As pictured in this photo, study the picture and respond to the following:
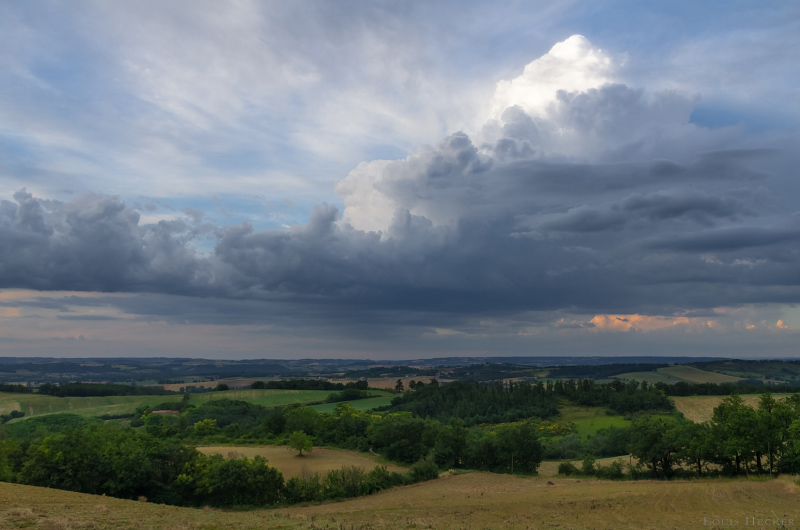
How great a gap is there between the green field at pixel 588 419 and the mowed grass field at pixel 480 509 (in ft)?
285

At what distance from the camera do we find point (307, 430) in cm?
11756

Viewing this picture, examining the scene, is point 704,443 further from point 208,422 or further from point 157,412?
point 157,412

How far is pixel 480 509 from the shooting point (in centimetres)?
4259

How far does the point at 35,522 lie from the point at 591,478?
6747cm

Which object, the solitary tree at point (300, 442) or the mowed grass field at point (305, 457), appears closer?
the mowed grass field at point (305, 457)

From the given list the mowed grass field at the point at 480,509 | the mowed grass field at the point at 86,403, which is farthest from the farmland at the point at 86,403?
the mowed grass field at the point at 480,509

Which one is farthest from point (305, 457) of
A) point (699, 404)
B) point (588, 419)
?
point (699, 404)

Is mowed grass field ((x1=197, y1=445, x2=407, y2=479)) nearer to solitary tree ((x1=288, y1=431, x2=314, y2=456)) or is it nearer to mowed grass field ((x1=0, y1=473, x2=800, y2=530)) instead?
solitary tree ((x1=288, y1=431, x2=314, y2=456))

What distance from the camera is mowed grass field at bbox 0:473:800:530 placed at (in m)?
29.4

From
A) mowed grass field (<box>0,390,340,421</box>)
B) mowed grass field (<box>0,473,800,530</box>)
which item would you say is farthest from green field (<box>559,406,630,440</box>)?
mowed grass field (<box>0,390,340,421</box>)

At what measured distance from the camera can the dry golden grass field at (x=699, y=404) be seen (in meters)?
146

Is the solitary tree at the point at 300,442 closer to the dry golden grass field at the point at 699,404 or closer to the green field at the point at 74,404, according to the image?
the green field at the point at 74,404

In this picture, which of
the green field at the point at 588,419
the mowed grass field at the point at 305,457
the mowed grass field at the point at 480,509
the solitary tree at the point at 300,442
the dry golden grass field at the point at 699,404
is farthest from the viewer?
the dry golden grass field at the point at 699,404

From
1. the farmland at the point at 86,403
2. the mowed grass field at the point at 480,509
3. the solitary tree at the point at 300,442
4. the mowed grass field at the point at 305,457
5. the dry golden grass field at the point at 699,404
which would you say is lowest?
the farmland at the point at 86,403
